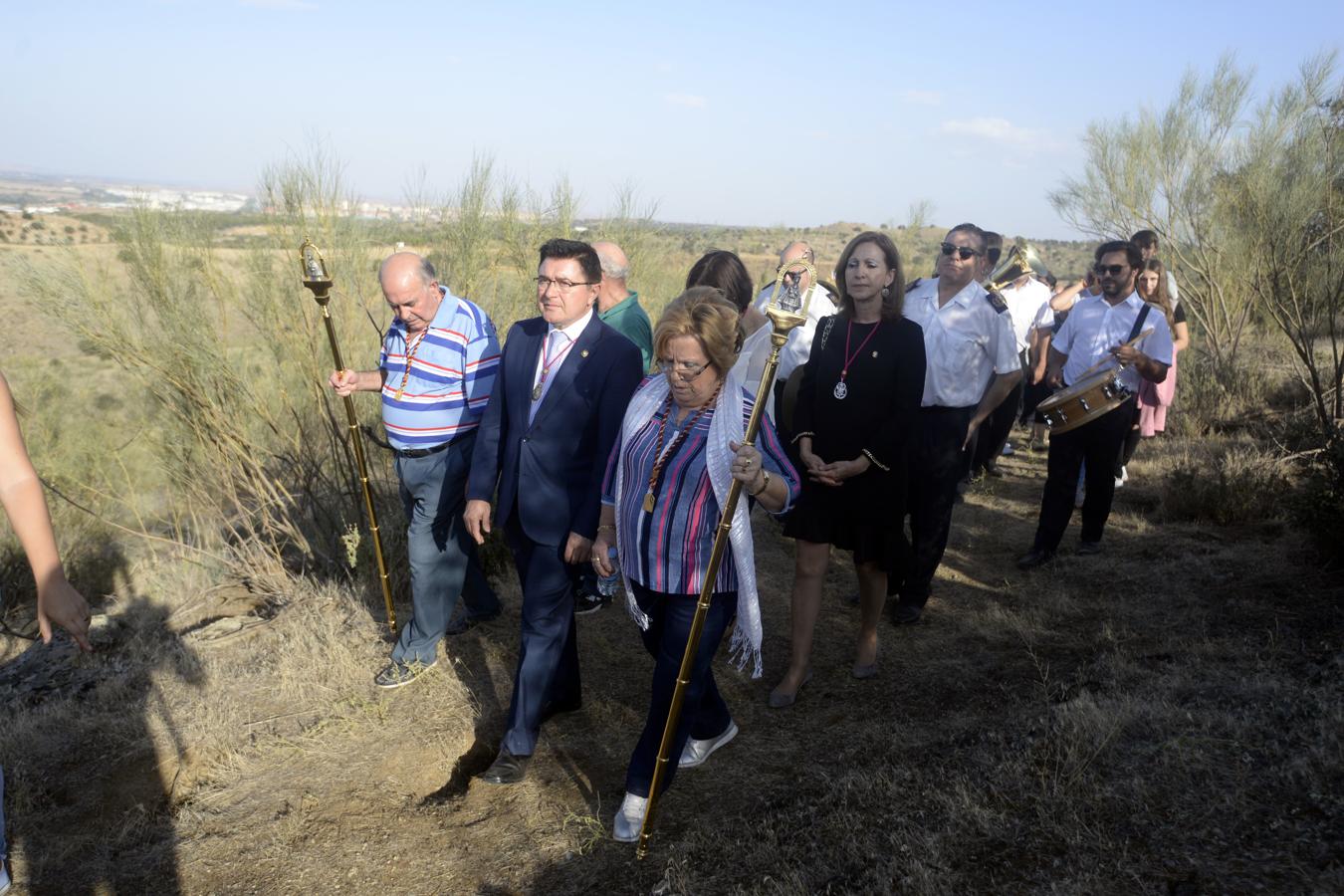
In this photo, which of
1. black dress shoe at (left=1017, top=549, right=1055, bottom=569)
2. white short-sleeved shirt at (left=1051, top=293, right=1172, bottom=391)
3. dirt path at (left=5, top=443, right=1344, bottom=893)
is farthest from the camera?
black dress shoe at (left=1017, top=549, right=1055, bottom=569)

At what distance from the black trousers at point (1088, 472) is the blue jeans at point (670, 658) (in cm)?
345

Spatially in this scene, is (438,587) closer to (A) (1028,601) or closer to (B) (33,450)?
(A) (1028,601)

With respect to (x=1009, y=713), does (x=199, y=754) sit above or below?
below

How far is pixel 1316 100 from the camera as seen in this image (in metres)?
8.22

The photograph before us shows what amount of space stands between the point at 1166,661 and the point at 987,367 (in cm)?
170

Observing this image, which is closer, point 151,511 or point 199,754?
point 199,754

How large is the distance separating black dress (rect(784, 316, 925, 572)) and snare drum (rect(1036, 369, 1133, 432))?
197 centimetres

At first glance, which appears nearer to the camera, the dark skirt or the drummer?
the dark skirt

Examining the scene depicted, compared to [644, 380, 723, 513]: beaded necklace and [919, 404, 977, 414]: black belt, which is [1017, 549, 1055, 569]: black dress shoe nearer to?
[919, 404, 977, 414]: black belt

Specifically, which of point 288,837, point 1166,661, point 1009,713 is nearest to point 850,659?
point 1009,713

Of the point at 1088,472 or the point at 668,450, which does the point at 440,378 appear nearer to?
the point at 668,450

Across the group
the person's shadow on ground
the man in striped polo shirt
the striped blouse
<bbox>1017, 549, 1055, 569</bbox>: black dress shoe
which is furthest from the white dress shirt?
<bbox>1017, 549, 1055, 569</bbox>: black dress shoe

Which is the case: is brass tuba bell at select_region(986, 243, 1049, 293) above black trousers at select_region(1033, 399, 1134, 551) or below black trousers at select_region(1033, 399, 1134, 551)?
above

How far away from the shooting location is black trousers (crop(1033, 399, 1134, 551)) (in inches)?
223
